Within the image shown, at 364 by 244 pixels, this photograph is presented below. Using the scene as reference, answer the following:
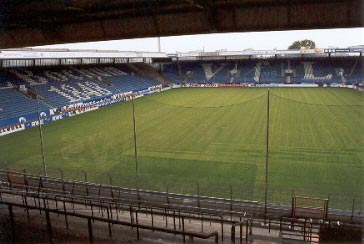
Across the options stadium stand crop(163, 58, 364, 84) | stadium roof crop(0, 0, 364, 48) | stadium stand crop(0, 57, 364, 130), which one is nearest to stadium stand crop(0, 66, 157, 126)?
stadium stand crop(0, 57, 364, 130)

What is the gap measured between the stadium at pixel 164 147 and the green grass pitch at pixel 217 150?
101mm

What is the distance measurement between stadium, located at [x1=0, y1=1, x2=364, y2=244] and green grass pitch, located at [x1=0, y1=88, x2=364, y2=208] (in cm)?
10

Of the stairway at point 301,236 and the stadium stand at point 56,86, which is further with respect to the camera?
the stadium stand at point 56,86

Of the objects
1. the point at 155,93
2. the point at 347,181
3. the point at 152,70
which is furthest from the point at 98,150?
the point at 152,70

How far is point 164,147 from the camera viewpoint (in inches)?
846

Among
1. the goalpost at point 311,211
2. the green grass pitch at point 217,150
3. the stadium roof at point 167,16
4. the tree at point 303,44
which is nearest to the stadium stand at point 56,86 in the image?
the green grass pitch at point 217,150

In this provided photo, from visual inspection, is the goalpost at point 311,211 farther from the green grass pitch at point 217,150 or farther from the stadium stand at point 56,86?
the stadium stand at point 56,86

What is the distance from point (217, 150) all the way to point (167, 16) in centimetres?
1351

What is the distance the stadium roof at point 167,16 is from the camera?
6664 millimetres

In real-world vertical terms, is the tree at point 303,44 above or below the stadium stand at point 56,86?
above

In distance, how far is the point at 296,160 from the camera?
1809 cm

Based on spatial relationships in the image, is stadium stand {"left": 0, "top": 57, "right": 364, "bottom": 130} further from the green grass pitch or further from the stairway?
the stairway

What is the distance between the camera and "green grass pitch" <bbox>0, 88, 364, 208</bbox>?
1527 cm

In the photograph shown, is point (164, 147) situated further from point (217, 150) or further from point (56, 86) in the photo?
point (56, 86)
